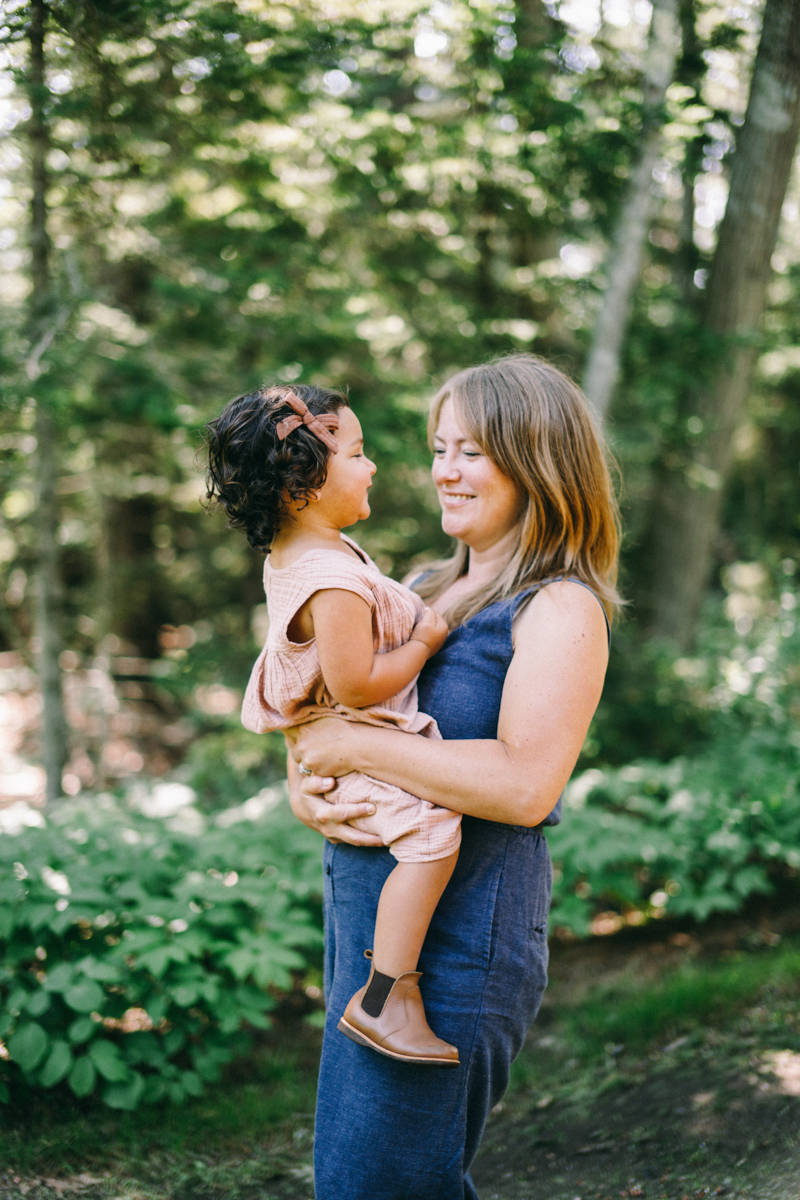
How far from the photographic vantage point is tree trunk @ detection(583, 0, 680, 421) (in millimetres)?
4043

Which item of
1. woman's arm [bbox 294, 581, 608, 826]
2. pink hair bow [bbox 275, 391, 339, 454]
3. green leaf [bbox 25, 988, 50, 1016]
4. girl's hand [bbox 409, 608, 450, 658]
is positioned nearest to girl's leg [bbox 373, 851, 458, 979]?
woman's arm [bbox 294, 581, 608, 826]

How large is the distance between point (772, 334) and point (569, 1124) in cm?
498

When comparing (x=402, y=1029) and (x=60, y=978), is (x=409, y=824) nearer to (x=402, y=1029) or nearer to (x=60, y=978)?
(x=402, y=1029)

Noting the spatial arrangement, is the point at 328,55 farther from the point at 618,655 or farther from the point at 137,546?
the point at 137,546

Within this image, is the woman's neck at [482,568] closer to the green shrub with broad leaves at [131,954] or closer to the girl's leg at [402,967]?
the girl's leg at [402,967]

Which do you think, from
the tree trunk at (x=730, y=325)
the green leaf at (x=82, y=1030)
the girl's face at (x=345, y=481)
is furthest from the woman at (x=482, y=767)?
the tree trunk at (x=730, y=325)

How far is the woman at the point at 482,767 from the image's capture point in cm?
141

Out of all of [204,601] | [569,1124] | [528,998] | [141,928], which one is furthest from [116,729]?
[528,998]

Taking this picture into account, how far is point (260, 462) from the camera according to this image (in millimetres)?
1509

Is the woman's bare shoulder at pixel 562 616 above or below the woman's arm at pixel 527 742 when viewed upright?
above

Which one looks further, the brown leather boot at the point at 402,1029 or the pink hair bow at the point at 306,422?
the pink hair bow at the point at 306,422

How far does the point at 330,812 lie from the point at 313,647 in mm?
324

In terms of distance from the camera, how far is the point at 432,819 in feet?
4.67

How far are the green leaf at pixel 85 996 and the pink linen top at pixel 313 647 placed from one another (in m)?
1.15
